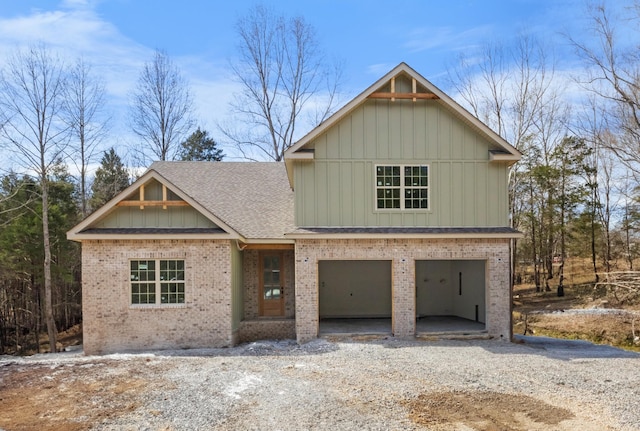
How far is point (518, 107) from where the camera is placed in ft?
86.3

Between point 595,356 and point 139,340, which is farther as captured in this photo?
point 139,340

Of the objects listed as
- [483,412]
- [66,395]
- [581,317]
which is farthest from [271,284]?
[581,317]

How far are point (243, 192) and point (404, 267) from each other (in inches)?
281

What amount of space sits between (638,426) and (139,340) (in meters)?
11.0

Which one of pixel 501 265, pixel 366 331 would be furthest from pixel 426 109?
pixel 366 331

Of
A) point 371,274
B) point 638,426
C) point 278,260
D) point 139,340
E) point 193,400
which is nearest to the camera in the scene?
point 638,426

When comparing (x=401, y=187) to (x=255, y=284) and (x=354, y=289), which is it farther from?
(x=255, y=284)

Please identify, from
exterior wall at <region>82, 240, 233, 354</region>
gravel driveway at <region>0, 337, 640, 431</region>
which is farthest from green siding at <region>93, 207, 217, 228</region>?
gravel driveway at <region>0, 337, 640, 431</region>

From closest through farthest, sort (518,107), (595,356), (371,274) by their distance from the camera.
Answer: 1. (595,356)
2. (371,274)
3. (518,107)

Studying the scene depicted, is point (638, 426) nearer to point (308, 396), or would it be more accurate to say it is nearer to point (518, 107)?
point (308, 396)

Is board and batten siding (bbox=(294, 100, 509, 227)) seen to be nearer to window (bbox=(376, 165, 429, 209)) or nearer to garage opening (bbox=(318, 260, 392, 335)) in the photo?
window (bbox=(376, 165, 429, 209))

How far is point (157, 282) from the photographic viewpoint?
12.3 metres

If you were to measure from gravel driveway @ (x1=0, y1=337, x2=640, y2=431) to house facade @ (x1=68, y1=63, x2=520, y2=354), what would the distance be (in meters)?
1.11

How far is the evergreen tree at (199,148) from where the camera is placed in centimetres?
3841
